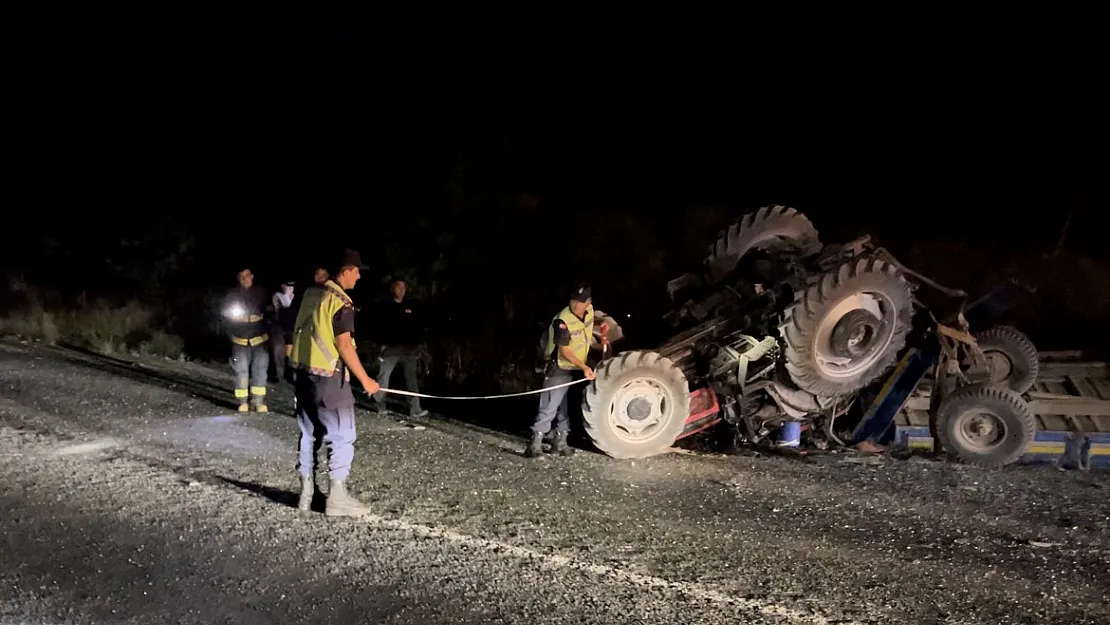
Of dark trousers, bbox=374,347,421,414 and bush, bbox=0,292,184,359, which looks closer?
dark trousers, bbox=374,347,421,414

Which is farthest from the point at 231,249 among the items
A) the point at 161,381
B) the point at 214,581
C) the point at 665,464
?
the point at 214,581

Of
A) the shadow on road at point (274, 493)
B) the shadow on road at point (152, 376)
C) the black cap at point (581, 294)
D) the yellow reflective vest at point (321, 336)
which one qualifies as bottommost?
the shadow on road at point (274, 493)

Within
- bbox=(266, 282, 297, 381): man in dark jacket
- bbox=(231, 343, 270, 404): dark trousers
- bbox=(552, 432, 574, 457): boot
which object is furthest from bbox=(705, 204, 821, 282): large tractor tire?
bbox=(266, 282, 297, 381): man in dark jacket

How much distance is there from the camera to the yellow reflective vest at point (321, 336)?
225 inches

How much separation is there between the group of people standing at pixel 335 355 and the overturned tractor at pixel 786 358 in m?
0.37

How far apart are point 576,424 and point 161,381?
5.17m

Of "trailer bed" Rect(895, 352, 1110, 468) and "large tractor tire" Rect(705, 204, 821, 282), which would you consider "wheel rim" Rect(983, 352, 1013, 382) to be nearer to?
"trailer bed" Rect(895, 352, 1110, 468)

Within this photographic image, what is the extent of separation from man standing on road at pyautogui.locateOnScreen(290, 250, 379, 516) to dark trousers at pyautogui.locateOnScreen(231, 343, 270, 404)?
328 centimetres

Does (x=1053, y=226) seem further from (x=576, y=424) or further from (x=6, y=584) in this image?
(x=6, y=584)

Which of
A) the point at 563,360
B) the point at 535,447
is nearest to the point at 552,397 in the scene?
the point at 563,360

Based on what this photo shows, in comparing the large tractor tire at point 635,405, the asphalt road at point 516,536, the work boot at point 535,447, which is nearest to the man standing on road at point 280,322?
the asphalt road at point 516,536

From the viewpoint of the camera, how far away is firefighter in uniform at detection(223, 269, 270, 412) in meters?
8.95

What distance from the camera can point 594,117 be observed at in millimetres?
29719

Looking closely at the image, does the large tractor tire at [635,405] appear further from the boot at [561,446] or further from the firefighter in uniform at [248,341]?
the firefighter in uniform at [248,341]
